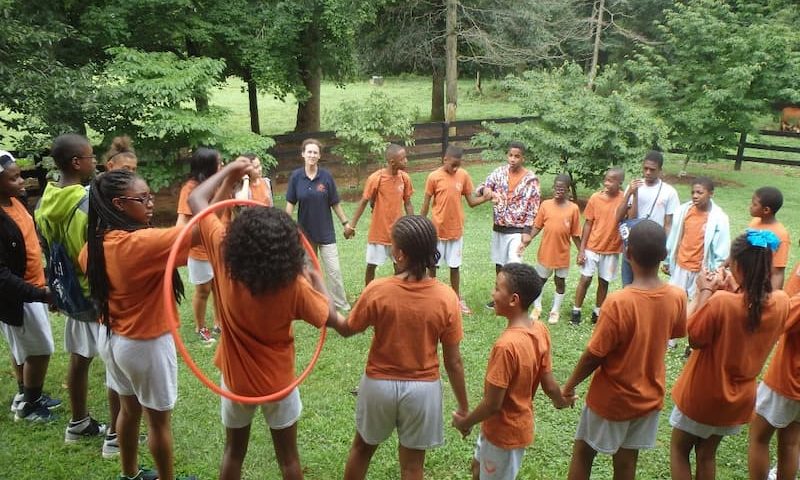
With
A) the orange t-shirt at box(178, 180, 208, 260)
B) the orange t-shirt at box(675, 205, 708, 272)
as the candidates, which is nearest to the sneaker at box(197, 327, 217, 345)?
the orange t-shirt at box(178, 180, 208, 260)

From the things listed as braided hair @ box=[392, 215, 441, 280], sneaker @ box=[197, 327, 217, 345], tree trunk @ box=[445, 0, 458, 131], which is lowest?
sneaker @ box=[197, 327, 217, 345]

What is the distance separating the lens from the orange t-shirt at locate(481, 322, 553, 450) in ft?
10.8

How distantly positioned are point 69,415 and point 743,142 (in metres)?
20.8

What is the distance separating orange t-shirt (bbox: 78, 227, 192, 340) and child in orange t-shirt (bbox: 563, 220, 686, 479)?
7.97 ft

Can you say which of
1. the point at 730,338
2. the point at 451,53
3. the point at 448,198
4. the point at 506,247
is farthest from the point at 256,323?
the point at 451,53

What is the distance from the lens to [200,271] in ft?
21.4

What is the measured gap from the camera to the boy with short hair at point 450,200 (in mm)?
7539

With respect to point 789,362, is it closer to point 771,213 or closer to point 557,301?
point 771,213

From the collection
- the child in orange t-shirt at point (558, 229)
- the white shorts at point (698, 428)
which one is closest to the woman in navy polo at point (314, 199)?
the child in orange t-shirt at point (558, 229)

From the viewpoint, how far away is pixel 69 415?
515cm

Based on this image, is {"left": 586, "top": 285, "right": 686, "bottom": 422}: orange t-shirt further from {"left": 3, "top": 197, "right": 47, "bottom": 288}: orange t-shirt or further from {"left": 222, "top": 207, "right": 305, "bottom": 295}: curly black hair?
{"left": 3, "top": 197, "right": 47, "bottom": 288}: orange t-shirt

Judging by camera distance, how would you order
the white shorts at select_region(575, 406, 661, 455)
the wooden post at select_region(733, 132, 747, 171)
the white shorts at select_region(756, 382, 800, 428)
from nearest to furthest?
1. the white shorts at select_region(575, 406, 661, 455)
2. the white shorts at select_region(756, 382, 800, 428)
3. the wooden post at select_region(733, 132, 747, 171)

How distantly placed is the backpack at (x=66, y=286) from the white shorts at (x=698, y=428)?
3.97m

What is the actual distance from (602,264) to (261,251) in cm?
542
